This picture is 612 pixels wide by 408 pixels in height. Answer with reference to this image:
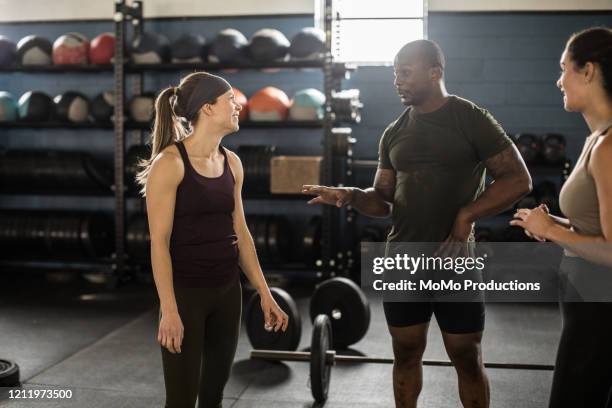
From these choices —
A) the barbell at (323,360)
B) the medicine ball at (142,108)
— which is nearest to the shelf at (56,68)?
the medicine ball at (142,108)

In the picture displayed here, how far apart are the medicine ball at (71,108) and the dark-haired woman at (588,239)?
4229 millimetres

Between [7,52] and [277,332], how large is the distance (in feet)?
10.6

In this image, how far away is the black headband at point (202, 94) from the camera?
1.72 m

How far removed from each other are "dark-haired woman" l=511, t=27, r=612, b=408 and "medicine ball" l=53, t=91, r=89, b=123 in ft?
13.9

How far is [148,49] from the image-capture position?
492cm

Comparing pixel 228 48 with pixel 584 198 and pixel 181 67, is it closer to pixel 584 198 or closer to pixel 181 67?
pixel 181 67

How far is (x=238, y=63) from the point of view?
4.86 metres

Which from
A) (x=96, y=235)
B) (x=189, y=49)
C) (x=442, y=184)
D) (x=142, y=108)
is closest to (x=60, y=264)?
(x=96, y=235)

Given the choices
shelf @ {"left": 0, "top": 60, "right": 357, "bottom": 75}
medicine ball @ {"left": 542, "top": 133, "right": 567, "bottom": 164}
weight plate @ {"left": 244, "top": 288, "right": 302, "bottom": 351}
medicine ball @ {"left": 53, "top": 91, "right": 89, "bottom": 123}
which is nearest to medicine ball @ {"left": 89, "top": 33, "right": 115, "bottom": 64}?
shelf @ {"left": 0, "top": 60, "right": 357, "bottom": 75}

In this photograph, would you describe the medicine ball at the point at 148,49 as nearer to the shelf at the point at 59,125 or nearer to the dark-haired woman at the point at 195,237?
the shelf at the point at 59,125

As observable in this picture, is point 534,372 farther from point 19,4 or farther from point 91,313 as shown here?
point 19,4

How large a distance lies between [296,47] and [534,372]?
2.68 metres

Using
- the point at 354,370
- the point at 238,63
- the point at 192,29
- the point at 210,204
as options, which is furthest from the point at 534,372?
the point at 192,29

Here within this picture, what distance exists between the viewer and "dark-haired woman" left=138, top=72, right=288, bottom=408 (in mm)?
1632
